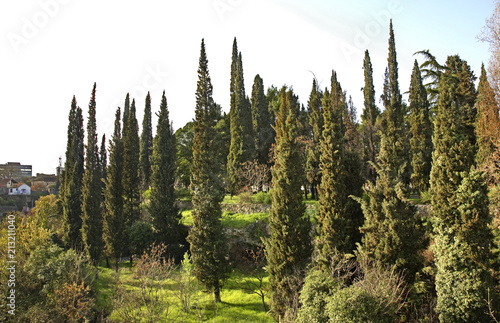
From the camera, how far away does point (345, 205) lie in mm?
17688

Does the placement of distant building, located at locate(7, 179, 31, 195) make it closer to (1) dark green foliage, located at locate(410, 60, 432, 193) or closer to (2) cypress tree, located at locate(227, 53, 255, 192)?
(2) cypress tree, located at locate(227, 53, 255, 192)

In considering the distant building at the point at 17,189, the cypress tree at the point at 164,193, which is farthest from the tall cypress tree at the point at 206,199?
the distant building at the point at 17,189

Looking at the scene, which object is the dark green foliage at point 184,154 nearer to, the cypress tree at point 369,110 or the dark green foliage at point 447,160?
the cypress tree at point 369,110

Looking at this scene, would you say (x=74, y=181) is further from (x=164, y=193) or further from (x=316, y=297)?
(x=316, y=297)

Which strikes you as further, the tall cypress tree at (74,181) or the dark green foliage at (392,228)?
the tall cypress tree at (74,181)

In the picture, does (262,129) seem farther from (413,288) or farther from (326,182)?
(413,288)

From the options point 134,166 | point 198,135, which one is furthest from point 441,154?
point 134,166

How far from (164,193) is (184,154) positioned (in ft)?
38.3

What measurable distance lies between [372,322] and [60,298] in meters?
15.7

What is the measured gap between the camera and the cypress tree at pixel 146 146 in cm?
4350

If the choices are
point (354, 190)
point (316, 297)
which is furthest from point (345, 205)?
point (316, 297)

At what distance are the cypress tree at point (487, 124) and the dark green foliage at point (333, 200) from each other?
793 cm

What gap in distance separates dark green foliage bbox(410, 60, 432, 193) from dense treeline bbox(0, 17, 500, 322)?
10 centimetres

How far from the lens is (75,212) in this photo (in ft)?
106
